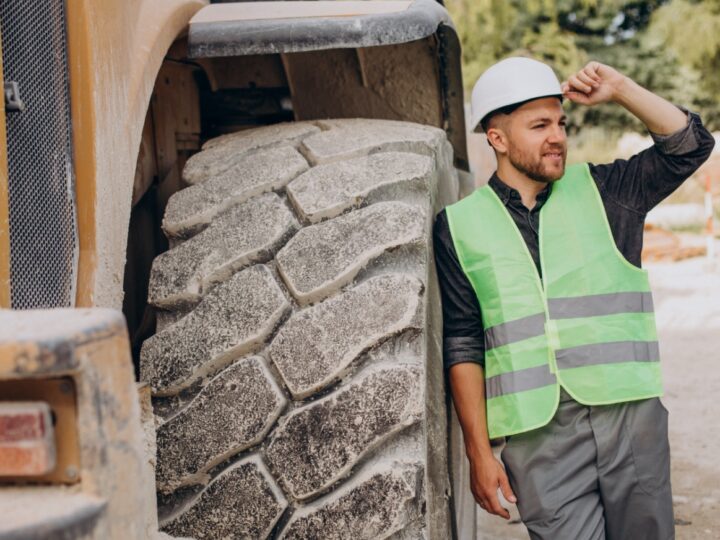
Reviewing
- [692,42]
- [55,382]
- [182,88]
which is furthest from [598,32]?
[55,382]

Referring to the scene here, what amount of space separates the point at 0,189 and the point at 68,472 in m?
0.62

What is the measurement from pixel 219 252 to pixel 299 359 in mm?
335

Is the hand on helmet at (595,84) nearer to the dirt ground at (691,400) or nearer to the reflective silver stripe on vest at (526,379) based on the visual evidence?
the reflective silver stripe on vest at (526,379)

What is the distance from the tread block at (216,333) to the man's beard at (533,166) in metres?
0.85

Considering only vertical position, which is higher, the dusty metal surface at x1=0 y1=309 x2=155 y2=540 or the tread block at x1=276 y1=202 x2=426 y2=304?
the dusty metal surface at x1=0 y1=309 x2=155 y2=540

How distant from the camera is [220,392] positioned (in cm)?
194

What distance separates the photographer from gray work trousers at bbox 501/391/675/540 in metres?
2.37

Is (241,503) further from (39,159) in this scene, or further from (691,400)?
(691,400)

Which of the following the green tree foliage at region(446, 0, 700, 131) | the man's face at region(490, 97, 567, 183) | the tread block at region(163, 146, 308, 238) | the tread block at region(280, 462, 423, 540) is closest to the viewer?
the tread block at region(280, 462, 423, 540)

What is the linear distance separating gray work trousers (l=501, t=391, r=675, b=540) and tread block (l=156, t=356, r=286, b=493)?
81 centimetres

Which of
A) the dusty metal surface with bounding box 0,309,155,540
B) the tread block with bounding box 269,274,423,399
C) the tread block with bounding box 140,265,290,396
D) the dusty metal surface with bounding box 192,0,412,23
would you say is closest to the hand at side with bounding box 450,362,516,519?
the tread block with bounding box 269,274,423,399

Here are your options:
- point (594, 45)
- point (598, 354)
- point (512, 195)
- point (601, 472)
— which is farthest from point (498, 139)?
point (594, 45)

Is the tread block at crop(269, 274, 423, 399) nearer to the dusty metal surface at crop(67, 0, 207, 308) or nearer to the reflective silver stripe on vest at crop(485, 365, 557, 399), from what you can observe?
the dusty metal surface at crop(67, 0, 207, 308)

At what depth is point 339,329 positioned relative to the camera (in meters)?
1.94
